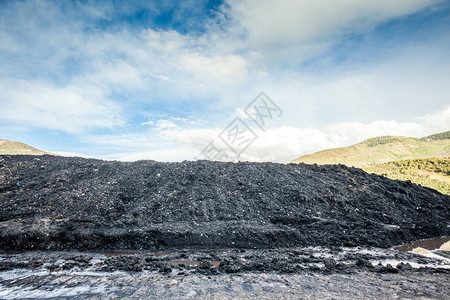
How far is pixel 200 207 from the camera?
8.59 m

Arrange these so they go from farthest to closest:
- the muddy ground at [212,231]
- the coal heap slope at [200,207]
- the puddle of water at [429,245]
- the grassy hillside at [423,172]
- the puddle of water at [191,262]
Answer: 1. the grassy hillside at [423,172]
2. the puddle of water at [429,245]
3. the coal heap slope at [200,207]
4. the puddle of water at [191,262]
5. the muddy ground at [212,231]

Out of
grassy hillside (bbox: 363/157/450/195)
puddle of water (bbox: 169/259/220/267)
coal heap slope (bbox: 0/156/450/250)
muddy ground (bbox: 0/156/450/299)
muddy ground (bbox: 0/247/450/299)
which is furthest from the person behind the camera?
grassy hillside (bbox: 363/157/450/195)

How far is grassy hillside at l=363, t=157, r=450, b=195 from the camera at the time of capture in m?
19.0

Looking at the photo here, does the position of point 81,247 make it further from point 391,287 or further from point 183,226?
point 391,287

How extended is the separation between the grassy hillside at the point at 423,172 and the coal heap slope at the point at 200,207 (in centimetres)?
749

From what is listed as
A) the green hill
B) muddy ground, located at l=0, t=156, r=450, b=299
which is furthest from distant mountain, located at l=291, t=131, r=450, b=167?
muddy ground, located at l=0, t=156, r=450, b=299

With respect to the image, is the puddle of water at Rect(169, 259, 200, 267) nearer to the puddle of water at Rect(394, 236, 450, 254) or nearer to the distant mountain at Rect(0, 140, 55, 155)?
the puddle of water at Rect(394, 236, 450, 254)

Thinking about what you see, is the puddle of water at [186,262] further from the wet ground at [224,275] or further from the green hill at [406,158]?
the green hill at [406,158]

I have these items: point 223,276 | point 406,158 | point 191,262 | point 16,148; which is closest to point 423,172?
point 406,158

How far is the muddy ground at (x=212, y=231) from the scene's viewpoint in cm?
449

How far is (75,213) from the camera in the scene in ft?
26.8

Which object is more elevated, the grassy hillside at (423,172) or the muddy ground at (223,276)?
the grassy hillside at (423,172)

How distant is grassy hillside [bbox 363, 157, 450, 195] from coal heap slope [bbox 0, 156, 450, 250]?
749 centimetres

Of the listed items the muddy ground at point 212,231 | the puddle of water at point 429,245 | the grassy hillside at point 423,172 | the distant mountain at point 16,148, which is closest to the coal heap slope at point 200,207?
the muddy ground at point 212,231
